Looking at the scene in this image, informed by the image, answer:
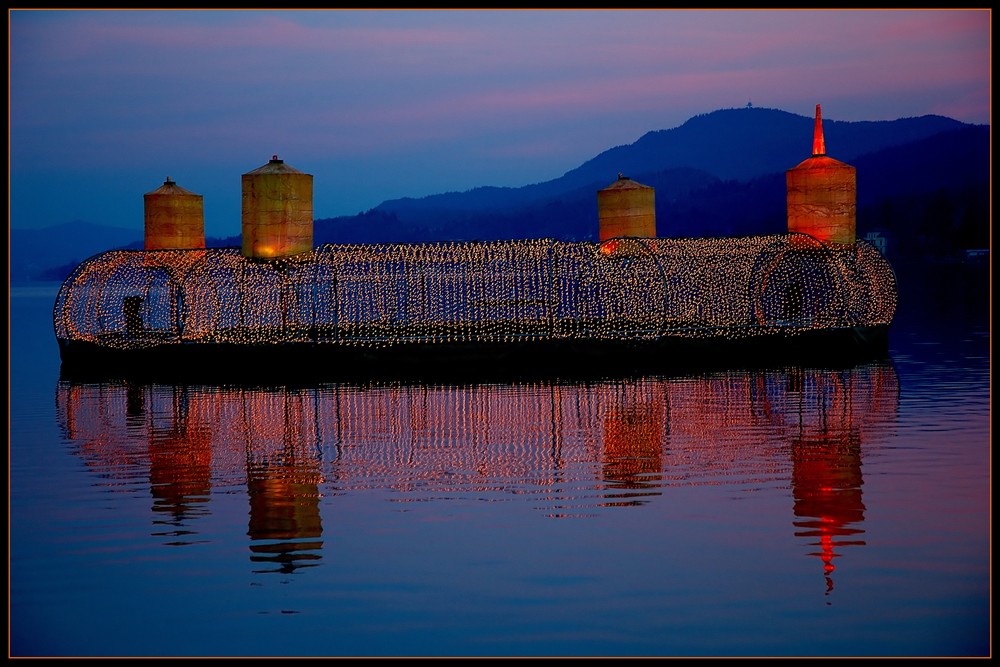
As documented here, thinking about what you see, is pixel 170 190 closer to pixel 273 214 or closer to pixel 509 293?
pixel 273 214

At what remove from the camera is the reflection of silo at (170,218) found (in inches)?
1420

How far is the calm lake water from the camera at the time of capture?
9.60m

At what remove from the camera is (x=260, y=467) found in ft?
53.3

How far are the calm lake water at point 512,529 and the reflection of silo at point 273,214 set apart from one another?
32.6 ft

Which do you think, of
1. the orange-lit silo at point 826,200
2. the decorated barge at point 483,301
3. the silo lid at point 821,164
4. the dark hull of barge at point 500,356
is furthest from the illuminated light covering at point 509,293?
the silo lid at point 821,164

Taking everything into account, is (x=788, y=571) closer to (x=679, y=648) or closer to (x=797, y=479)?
(x=679, y=648)

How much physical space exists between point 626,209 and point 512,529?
26.4 meters

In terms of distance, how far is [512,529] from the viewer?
12477 millimetres

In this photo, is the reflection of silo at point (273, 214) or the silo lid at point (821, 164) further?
→ the silo lid at point (821, 164)

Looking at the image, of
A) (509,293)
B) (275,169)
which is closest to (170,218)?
(275,169)

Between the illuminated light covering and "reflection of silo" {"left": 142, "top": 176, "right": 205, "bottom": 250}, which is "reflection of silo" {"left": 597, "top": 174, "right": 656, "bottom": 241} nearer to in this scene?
the illuminated light covering

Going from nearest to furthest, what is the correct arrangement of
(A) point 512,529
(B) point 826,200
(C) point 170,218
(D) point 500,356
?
(A) point 512,529 → (D) point 500,356 → (B) point 826,200 → (C) point 170,218

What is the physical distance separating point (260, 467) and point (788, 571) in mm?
7565

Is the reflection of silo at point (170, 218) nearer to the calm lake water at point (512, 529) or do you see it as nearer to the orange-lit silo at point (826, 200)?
the calm lake water at point (512, 529)
